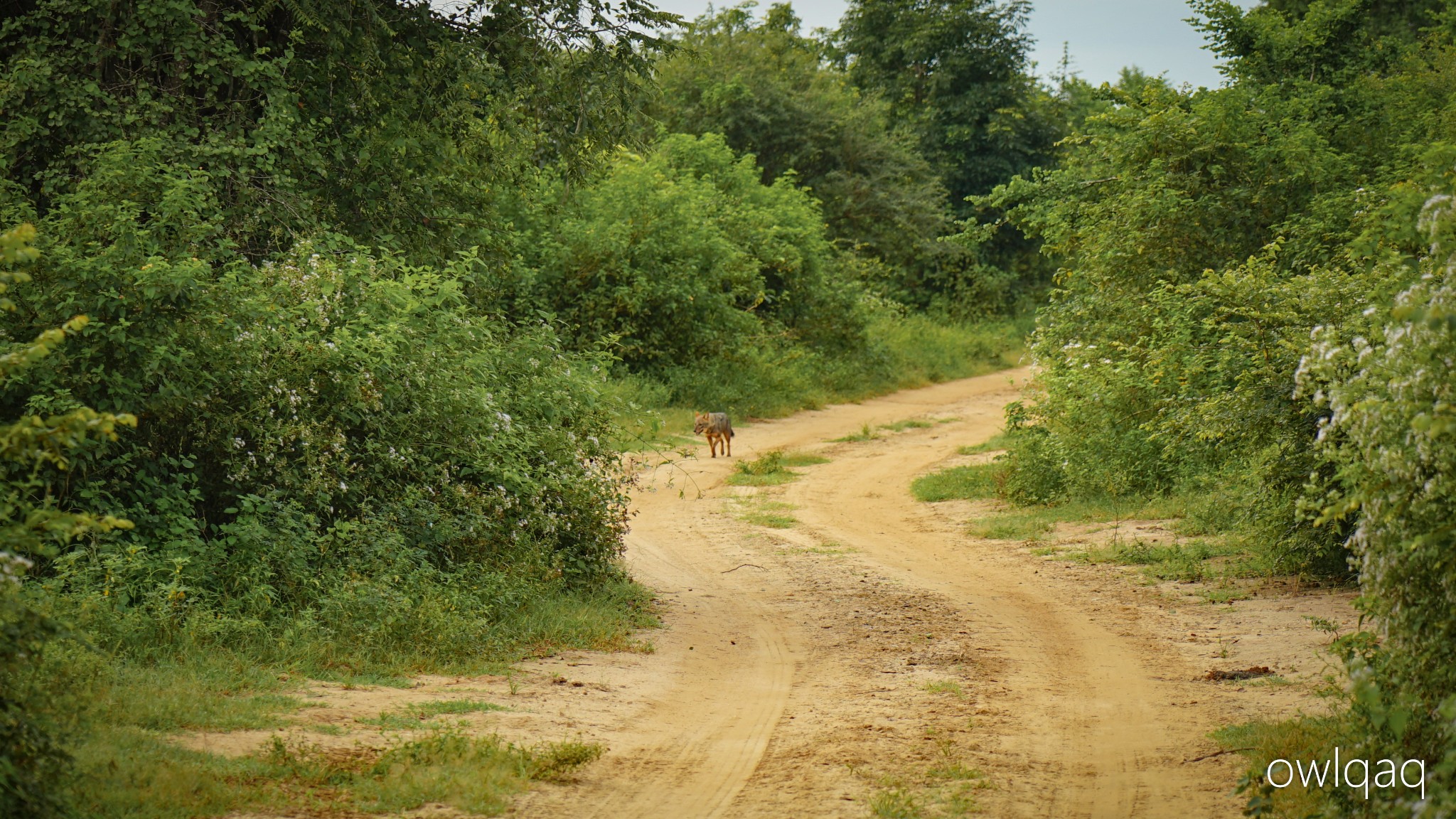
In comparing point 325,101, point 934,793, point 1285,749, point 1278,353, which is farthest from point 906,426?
point 934,793

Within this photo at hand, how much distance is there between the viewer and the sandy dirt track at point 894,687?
5387 mm

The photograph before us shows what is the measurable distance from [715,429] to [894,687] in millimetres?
9122

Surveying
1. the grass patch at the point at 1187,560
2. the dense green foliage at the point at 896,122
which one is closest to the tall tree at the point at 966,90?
the dense green foliage at the point at 896,122

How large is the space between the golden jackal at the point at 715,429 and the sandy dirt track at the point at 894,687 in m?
4.01

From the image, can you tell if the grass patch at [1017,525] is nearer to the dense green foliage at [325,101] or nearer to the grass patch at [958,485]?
the grass patch at [958,485]

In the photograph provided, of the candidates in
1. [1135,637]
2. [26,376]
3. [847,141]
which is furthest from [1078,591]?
[847,141]

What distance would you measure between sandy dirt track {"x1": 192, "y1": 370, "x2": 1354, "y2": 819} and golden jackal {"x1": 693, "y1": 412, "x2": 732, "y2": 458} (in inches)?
158

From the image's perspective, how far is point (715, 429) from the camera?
1600 cm

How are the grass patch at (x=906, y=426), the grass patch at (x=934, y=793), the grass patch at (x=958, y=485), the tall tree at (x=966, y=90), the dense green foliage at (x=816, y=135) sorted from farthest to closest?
1. the tall tree at (x=966, y=90)
2. the dense green foliage at (x=816, y=135)
3. the grass patch at (x=906, y=426)
4. the grass patch at (x=958, y=485)
5. the grass patch at (x=934, y=793)

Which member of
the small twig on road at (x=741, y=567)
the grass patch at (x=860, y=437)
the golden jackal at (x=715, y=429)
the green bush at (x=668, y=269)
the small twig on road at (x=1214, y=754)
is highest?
the green bush at (x=668, y=269)

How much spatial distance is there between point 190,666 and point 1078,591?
20.5 ft

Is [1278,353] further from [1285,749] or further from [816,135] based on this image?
[816,135]

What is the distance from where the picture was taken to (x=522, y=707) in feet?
20.7

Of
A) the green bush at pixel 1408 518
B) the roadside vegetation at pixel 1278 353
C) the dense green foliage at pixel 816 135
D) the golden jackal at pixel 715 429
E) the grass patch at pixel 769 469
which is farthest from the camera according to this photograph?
the dense green foliage at pixel 816 135
